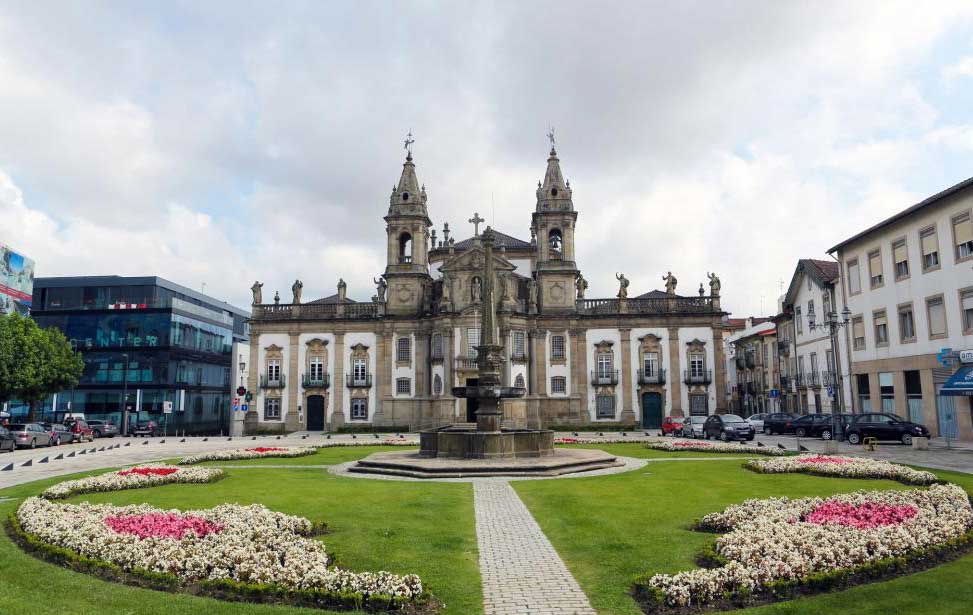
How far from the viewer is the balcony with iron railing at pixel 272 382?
5381 cm

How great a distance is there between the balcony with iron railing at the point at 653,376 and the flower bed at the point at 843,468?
30972 mm

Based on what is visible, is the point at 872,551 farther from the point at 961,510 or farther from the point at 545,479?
the point at 545,479

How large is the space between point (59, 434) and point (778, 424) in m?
40.8

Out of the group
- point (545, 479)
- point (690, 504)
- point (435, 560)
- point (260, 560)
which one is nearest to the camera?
point (260, 560)

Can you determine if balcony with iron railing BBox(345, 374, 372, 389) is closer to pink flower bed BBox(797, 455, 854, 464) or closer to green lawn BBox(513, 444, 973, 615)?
green lawn BBox(513, 444, 973, 615)

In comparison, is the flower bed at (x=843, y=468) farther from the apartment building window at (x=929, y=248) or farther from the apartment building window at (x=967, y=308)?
the apartment building window at (x=929, y=248)

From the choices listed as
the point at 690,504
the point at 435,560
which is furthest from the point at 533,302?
the point at 435,560

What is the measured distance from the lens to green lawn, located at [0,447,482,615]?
25.2 ft

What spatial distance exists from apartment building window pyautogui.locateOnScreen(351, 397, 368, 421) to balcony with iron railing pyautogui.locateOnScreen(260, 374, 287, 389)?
5624 mm

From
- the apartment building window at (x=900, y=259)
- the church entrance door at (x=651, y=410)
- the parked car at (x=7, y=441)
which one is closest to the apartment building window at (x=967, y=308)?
the apartment building window at (x=900, y=259)

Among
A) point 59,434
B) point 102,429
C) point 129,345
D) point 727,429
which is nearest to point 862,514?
point 727,429

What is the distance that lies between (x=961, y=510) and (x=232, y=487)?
49.0 ft

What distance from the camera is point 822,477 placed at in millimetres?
18219

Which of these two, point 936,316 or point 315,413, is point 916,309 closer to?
point 936,316
